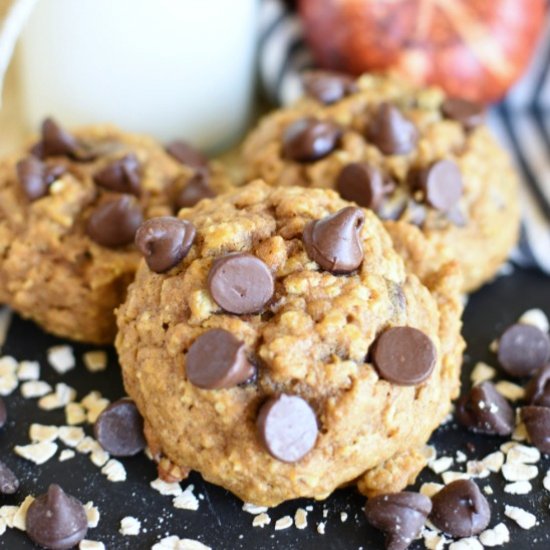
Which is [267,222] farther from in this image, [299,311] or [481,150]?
[481,150]

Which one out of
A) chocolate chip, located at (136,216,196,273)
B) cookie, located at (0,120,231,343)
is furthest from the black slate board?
chocolate chip, located at (136,216,196,273)

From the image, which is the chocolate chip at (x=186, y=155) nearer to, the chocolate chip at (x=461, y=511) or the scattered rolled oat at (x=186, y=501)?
the scattered rolled oat at (x=186, y=501)

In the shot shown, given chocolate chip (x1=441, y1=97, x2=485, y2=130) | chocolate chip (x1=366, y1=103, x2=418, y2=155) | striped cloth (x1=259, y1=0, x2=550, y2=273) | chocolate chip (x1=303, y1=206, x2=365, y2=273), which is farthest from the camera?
striped cloth (x1=259, y1=0, x2=550, y2=273)

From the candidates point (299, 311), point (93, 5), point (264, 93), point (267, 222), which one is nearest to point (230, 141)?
point (264, 93)

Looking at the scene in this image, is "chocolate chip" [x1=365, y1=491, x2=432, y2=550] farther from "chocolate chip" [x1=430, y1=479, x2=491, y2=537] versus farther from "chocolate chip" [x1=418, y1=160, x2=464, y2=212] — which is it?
"chocolate chip" [x1=418, y1=160, x2=464, y2=212]

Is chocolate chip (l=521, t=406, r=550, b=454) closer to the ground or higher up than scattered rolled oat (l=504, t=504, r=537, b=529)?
higher up

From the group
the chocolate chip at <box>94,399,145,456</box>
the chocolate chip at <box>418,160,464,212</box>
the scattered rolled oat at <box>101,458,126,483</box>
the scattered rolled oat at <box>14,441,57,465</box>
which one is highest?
the chocolate chip at <box>418,160,464,212</box>

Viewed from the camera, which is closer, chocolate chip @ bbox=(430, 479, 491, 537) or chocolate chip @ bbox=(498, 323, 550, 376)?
chocolate chip @ bbox=(430, 479, 491, 537)

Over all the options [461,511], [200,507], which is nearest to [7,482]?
[200,507]
